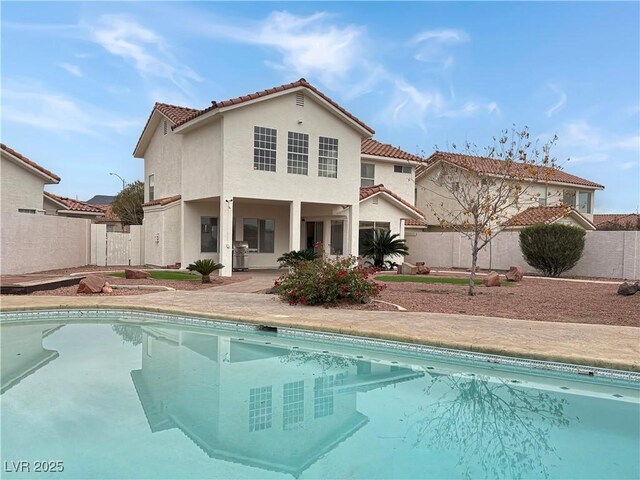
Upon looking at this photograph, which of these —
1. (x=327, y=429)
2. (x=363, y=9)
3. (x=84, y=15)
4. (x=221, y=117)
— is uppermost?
(x=363, y=9)

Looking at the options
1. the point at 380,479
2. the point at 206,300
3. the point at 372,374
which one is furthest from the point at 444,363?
the point at 206,300

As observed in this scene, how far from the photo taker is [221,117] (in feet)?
69.5

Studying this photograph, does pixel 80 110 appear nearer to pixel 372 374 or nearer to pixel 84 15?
pixel 84 15

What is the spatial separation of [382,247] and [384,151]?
9010 mm

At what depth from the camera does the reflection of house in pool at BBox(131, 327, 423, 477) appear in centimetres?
595

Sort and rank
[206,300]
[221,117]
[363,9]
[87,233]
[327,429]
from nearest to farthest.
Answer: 1. [327,429]
2. [206,300]
3. [363,9]
4. [221,117]
5. [87,233]

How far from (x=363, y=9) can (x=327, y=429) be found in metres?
17.7

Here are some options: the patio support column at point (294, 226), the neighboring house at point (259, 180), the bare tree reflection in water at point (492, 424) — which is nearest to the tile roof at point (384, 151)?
the neighboring house at point (259, 180)

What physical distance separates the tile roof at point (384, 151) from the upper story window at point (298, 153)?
9296 mm

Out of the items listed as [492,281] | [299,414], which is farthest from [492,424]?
[492,281]

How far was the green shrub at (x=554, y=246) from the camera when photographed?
80.9 ft

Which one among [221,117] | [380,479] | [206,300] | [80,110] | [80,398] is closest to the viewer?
[380,479]

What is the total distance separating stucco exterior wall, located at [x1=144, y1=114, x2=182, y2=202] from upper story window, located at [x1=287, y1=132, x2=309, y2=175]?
6.81m

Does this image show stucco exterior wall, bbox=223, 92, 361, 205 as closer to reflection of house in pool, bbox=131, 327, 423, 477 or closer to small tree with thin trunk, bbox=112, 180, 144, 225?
reflection of house in pool, bbox=131, 327, 423, 477
